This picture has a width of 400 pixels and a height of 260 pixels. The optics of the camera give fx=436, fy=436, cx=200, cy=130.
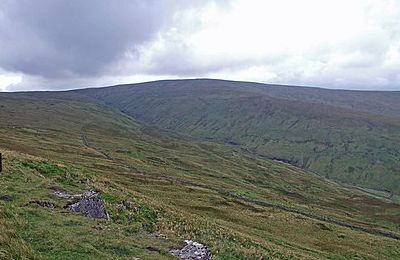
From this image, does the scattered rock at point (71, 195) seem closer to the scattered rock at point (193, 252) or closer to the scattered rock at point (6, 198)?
the scattered rock at point (6, 198)

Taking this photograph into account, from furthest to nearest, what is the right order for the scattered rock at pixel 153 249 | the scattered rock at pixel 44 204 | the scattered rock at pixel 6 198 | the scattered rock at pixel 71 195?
the scattered rock at pixel 71 195
the scattered rock at pixel 44 204
the scattered rock at pixel 6 198
the scattered rock at pixel 153 249

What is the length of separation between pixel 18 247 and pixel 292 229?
169 ft

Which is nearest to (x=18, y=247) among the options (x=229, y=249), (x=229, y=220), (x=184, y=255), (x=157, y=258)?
(x=157, y=258)

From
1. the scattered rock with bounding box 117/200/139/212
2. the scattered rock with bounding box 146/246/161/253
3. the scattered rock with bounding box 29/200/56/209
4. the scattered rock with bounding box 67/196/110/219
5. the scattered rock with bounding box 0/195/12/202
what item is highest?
the scattered rock with bounding box 0/195/12/202

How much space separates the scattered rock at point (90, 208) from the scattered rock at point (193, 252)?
726 centimetres

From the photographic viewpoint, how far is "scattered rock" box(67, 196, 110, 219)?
2993 centimetres

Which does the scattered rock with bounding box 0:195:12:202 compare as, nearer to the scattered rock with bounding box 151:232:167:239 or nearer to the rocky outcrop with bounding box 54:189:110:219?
the rocky outcrop with bounding box 54:189:110:219

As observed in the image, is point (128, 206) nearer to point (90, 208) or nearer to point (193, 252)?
point (90, 208)

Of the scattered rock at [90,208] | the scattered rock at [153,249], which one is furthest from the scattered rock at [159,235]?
the scattered rock at [90,208]

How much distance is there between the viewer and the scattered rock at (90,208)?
1179 inches

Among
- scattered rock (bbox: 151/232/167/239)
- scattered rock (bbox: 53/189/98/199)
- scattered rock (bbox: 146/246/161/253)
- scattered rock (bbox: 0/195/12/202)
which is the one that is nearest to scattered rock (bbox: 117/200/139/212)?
scattered rock (bbox: 53/189/98/199)

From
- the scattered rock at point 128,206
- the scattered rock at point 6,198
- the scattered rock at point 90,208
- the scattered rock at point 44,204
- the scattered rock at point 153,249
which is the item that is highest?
the scattered rock at point 6,198

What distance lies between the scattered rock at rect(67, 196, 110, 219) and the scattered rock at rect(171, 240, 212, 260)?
726cm

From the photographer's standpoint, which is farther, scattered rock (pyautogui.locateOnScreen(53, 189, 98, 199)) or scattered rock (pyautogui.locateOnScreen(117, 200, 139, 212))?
scattered rock (pyautogui.locateOnScreen(117, 200, 139, 212))
